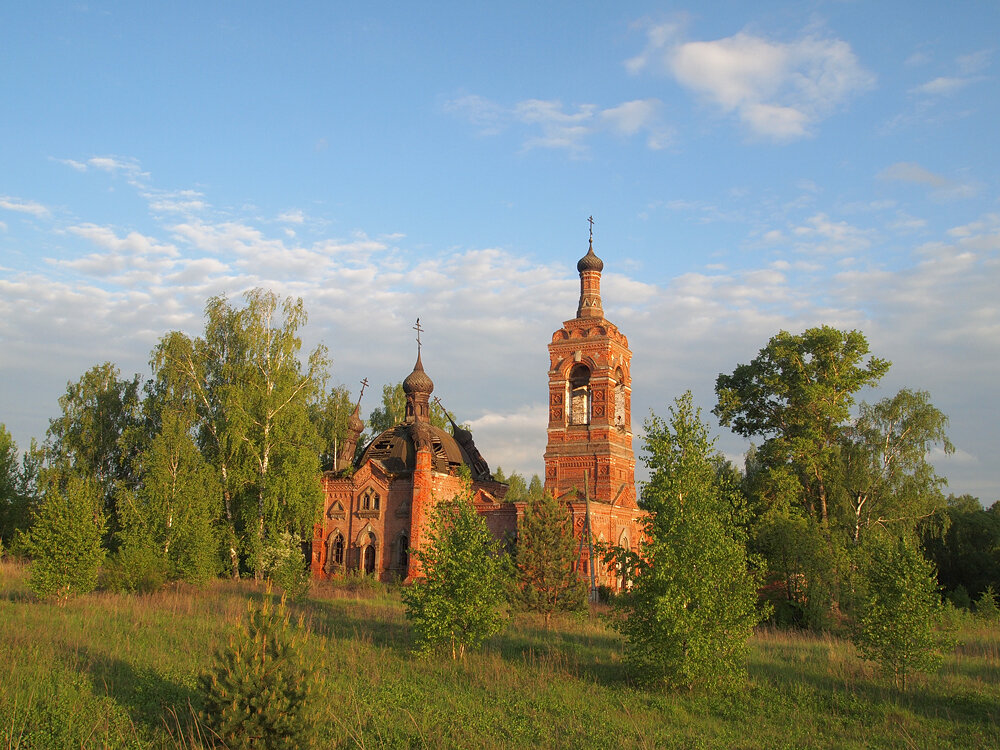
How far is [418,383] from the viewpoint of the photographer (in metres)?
35.9

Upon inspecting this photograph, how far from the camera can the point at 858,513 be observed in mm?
30578

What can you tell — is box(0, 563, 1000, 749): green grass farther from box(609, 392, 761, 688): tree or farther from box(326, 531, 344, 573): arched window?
box(326, 531, 344, 573): arched window

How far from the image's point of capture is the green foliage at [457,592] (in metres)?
14.0

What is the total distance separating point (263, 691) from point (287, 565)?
605 inches

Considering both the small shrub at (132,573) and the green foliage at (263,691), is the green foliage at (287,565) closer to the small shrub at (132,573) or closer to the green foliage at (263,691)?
the small shrub at (132,573)

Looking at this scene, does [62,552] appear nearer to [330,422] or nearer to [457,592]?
[457,592]

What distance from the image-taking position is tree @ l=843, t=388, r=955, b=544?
30.2m

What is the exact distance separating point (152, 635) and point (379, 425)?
3111 centimetres

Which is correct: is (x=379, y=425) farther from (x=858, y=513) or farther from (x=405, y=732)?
(x=405, y=732)

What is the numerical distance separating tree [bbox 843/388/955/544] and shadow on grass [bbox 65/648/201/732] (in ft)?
86.6

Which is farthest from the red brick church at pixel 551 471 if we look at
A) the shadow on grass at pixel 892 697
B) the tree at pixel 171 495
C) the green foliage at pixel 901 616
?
the shadow on grass at pixel 892 697

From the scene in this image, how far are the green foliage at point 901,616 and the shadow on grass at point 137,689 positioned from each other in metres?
11.0

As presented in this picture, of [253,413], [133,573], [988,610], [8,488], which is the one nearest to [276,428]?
[253,413]

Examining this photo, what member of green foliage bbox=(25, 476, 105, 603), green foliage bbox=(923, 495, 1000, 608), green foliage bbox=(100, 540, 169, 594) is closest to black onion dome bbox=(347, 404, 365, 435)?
green foliage bbox=(100, 540, 169, 594)
